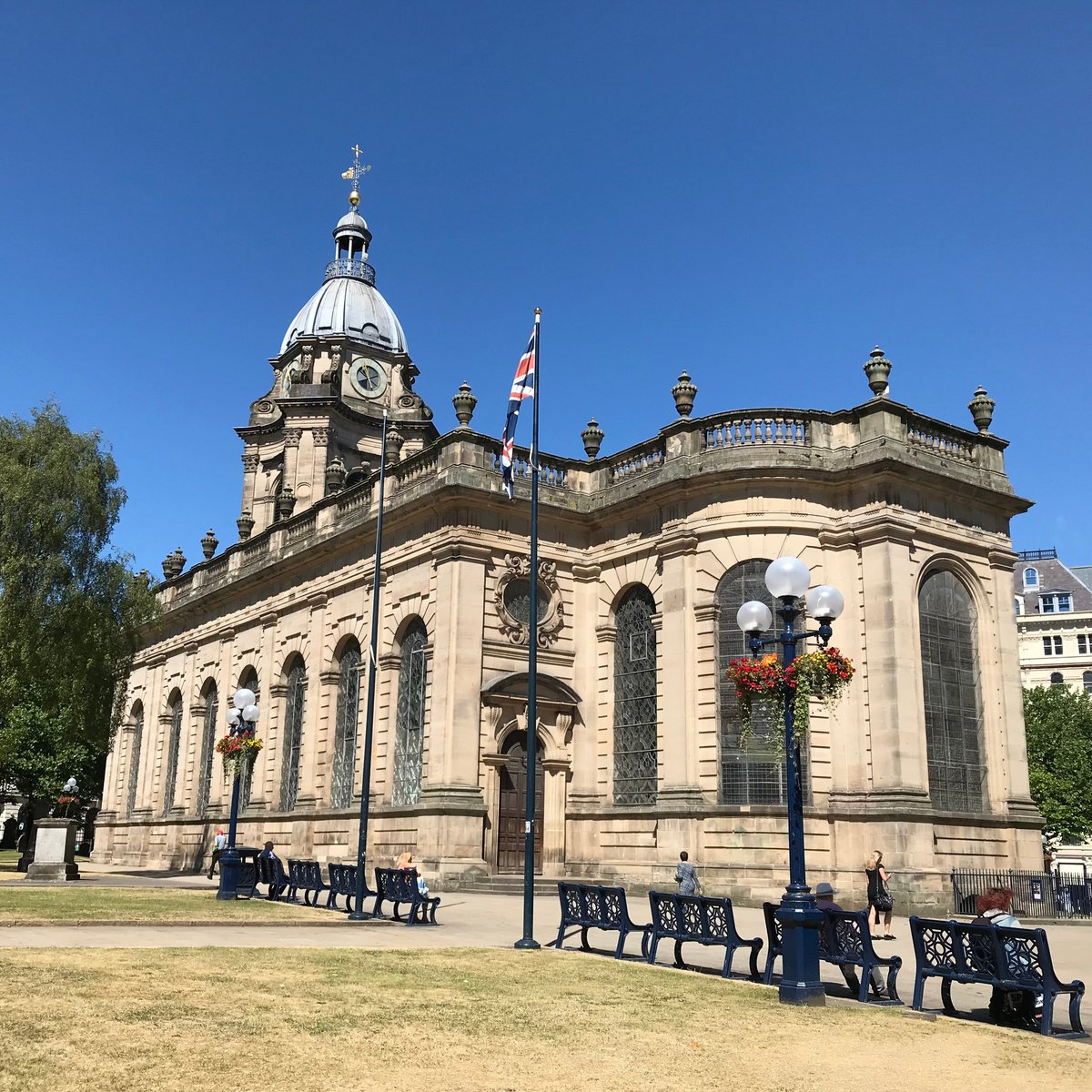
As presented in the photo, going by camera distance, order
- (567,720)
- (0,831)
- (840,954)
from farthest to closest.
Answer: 1. (0,831)
2. (567,720)
3. (840,954)

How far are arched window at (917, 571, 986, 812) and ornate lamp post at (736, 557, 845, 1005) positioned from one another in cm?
1601

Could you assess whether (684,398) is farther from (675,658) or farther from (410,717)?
(410,717)

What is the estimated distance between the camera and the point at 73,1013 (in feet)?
32.1

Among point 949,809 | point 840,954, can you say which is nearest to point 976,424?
point 949,809

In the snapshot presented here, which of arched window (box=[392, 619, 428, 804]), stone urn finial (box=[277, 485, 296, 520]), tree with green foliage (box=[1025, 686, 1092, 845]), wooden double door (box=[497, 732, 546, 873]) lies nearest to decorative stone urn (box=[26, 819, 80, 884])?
arched window (box=[392, 619, 428, 804])

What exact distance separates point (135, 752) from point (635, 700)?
3343 cm

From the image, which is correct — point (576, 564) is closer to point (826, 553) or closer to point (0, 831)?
point (826, 553)

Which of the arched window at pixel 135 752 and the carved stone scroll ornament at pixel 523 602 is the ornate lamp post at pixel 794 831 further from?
the arched window at pixel 135 752

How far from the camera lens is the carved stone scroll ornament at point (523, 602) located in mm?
32094

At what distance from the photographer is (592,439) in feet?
117

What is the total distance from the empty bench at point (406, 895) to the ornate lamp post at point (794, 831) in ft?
31.4

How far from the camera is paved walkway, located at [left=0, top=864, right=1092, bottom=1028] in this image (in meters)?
14.8

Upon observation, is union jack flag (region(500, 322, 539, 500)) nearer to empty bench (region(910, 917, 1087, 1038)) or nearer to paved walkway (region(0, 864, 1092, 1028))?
paved walkway (region(0, 864, 1092, 1028))

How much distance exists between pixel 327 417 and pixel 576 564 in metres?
23.4
